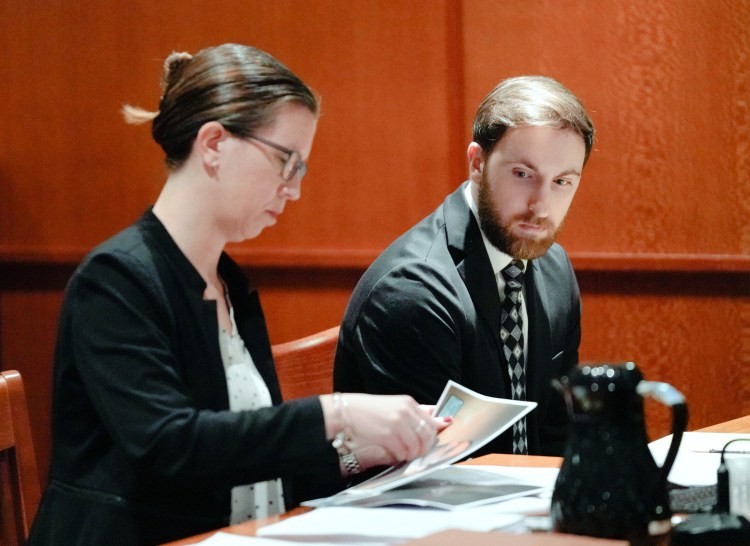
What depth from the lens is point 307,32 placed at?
3578mm

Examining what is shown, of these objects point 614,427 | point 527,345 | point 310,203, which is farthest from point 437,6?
point 614,427

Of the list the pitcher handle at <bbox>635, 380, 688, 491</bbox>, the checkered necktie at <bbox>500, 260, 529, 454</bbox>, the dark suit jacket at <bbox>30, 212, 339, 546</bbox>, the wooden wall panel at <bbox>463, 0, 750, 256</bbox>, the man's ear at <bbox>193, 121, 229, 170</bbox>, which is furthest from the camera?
the wooden wall panel at <bbox>463, 0, 750, 256</bbox>

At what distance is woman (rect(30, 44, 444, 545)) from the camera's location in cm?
140

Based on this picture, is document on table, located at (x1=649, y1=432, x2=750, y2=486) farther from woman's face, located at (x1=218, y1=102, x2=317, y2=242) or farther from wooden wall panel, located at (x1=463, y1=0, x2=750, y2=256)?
wooden wall panel, located at (x1=463, y1=0, x2=750, y2=256)

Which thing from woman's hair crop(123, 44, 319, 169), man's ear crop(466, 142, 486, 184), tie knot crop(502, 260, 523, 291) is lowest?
tie knot crop(502, 260, 523, 291)

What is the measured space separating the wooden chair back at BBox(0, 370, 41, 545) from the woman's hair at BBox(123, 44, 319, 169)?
42 cm

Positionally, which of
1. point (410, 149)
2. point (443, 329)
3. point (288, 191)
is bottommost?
point (443, 329)

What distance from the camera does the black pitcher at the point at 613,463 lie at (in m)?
1.14

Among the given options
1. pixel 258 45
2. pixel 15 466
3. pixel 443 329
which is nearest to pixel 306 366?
pixel 443 329

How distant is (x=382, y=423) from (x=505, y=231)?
90cm

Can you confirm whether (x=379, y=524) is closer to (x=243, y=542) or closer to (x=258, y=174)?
(x=243, y=542)

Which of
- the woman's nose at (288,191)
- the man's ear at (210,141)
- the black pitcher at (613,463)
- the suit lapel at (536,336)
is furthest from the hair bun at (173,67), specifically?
the suit lapel at (536,336)

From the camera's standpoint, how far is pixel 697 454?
5.81 feet

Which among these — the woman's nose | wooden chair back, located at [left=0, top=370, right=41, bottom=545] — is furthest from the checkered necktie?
wooden chair back, located at [left=0, top=370, right=41, bottom=545]
